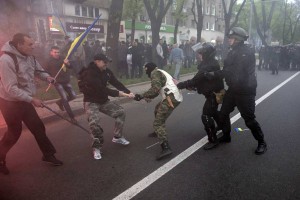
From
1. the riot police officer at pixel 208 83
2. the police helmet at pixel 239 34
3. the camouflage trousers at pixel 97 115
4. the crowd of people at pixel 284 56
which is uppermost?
the police helmet at pixel 239 34

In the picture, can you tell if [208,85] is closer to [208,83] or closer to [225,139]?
[208,83]

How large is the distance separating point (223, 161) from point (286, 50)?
59.5ft

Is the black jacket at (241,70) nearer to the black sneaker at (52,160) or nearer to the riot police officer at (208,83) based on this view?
the riot police officer at (208,83)

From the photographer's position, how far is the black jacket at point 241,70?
4.84 m

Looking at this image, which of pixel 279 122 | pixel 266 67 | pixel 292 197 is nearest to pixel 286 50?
pixel 266 67

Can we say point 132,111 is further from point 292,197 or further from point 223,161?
point 292,197

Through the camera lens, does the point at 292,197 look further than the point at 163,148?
No

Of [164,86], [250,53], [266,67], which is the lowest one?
[266,67]

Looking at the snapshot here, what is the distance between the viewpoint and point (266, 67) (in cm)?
2078

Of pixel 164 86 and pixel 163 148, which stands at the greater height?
pixel 164 86

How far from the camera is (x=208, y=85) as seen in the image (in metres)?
5.16

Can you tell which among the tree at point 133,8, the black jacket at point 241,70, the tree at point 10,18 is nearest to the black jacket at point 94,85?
the black jacket at point 241,70

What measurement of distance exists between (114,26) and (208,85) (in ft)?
29.1

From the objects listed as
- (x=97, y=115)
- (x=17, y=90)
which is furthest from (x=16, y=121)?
(x=97, y=115)
